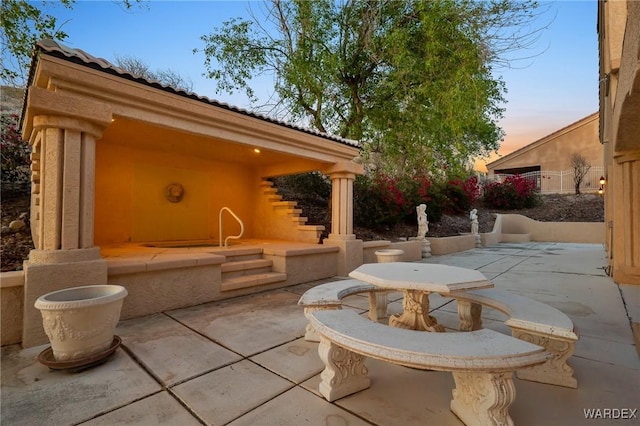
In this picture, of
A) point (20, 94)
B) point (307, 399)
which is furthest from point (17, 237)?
point (307, 399)

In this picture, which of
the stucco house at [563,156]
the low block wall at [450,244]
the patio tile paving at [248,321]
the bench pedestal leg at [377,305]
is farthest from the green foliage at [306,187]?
the stucco house at [563,156]

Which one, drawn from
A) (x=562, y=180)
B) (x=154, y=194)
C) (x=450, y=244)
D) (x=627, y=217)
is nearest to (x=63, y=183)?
(x=154, y=194)

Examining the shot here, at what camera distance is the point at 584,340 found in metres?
2.90

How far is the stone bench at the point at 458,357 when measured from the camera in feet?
4.80

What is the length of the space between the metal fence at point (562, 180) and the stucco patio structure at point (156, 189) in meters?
17.5

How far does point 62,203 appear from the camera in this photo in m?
3.02

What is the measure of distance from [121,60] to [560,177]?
25.8m

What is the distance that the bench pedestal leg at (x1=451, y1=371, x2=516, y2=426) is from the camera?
5.05 feet

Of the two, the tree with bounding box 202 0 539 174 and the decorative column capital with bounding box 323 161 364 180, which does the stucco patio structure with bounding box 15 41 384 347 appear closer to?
the decorative column capital with bounding box 323 161 364 180

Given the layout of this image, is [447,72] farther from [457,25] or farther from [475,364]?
[475,364]

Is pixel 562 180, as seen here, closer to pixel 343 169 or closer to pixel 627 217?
pixel 627 217

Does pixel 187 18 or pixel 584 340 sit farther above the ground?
pixel 187 18

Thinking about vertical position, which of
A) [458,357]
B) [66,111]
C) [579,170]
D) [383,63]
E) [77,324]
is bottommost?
[77,324]

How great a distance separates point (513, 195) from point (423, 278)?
17.5m
